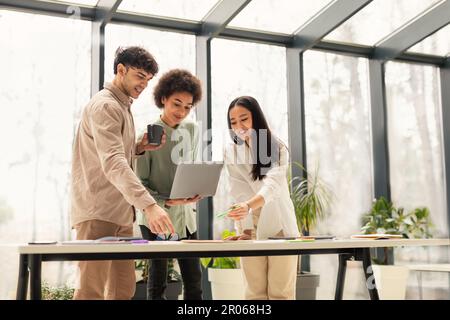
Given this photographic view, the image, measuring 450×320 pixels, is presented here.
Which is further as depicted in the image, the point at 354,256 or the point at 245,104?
the point at 245,104

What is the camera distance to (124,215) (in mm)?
2268

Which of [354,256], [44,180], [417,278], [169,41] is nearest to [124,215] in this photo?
[354,256]

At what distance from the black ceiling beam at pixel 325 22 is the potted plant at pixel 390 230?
158 cm

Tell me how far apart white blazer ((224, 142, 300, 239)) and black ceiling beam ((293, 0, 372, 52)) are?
2.22 metres

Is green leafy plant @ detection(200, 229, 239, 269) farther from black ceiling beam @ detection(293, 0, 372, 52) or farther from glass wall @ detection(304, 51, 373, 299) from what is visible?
black ceiling beam @ detection(293, 0, 372, 52)

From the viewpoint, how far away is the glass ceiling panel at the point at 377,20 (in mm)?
4879

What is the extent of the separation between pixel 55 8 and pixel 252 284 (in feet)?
8.67

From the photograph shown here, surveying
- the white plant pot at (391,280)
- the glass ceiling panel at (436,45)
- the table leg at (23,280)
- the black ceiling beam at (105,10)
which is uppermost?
the glass ceiling panel at (436,45)

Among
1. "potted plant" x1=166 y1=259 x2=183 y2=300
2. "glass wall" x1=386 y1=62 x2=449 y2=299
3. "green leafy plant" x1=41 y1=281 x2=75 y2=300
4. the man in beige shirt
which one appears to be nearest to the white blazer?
the man in beige shirt

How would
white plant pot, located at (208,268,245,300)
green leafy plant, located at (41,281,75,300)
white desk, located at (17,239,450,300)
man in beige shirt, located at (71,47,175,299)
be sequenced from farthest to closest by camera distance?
white plant pot, located at (208,268,245,300)
green leafy plant, located at (41,281,75,300)
man in beige shirt, located at (71,47,175,299)
white desk, located at (17,239,450,300)

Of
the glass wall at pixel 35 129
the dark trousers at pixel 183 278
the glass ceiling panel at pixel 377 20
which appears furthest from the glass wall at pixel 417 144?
the dark trousers at pixel 183 278

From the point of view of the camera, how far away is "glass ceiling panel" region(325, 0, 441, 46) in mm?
4879

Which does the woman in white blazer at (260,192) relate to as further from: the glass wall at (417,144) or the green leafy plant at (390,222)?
the glass wall at (417,144)

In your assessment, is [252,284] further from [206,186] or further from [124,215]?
[124,215]
